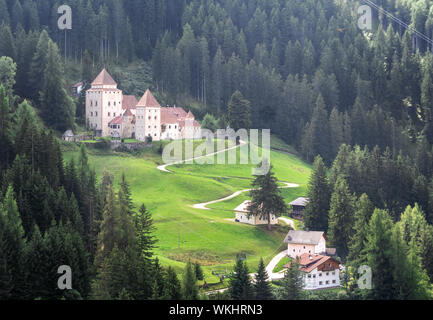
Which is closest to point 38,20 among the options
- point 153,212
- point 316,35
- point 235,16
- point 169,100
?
point 169,100

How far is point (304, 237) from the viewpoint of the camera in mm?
89750

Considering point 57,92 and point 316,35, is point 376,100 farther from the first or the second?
point 57,92

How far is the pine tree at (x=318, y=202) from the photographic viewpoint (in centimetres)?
9875

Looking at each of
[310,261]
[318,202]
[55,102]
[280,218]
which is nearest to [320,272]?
[310,261]

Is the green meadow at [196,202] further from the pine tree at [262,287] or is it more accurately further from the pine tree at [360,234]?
the pine tree at [360,234]

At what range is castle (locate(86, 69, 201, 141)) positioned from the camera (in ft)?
394

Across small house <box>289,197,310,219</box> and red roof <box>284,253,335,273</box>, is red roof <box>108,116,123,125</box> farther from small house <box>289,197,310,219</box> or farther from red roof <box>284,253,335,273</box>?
red roof <box>284,253,335,273</box>

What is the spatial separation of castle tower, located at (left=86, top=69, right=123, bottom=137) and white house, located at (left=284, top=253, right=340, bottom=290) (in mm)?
50169

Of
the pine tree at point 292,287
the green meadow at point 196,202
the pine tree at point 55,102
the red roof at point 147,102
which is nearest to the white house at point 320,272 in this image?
the green meadow at point 196,202

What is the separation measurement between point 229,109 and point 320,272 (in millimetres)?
58462

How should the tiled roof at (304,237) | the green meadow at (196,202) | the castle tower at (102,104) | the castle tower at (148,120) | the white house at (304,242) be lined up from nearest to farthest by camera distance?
the green meadow at (196,202) → the white house at (304,242) → the tiled roof at (304,237) → the castle tower at (148,120) → the castle tower at (102,104)

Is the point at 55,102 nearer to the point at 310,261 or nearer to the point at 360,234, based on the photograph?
the point at 310,261

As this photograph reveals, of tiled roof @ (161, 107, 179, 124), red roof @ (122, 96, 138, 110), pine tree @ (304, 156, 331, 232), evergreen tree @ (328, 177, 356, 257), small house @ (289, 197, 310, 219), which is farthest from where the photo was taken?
red roof @ (122, 96, 138, 110)

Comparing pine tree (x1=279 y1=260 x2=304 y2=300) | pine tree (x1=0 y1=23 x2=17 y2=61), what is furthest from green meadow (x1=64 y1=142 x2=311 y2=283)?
pine tree (x1=0 y1=23 x2=17 y2=61)
